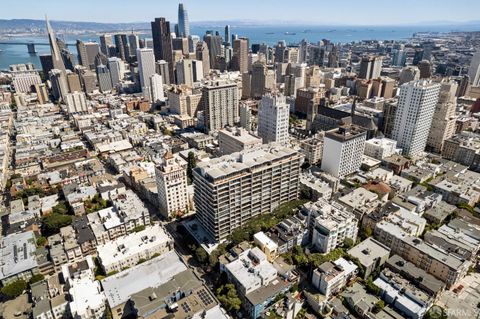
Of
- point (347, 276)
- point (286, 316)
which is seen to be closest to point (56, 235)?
point (286, 316)

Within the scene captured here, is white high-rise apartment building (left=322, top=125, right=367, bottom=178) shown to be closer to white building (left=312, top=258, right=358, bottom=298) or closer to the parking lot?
white building (left=312, top=258, right=358, bottom=298)

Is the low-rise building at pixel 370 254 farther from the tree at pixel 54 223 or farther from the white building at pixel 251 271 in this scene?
the tree at pixel 54 223

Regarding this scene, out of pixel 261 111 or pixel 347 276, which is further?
pixel 261 111

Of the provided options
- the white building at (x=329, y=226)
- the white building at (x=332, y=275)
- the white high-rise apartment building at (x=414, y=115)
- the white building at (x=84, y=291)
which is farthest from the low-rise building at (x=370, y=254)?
the white high-rise apartment building at (x=414, y=115)

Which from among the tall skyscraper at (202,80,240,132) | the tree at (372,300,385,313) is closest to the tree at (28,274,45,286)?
the tree at (372,300,385,313)

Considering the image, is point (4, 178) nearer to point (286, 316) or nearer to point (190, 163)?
point (190, 163)

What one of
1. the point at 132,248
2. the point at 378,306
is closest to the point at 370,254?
the point at 378,306
